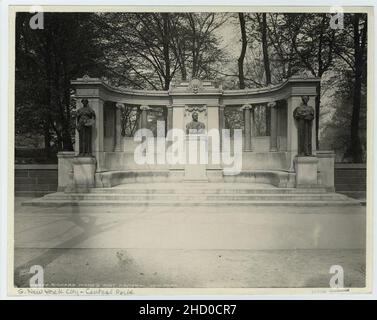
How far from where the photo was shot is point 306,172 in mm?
11250

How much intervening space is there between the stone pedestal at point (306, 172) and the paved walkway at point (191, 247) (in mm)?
2340

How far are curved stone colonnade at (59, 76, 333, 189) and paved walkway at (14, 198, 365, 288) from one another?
3.56 meters

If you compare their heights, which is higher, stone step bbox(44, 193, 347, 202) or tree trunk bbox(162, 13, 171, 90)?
tree trunk bbox(162, 13, 171, 90)

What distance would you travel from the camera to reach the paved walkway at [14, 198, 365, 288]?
5395 millimetres

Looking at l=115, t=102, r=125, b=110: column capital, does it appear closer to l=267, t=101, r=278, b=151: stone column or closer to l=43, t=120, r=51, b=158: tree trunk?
l=43, t=120, r=51, b=158: tree trunk

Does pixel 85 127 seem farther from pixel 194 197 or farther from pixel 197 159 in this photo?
pixel 194 197

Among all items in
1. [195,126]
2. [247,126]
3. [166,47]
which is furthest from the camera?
[166,47]

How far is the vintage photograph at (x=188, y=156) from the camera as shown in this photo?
576 centimetres

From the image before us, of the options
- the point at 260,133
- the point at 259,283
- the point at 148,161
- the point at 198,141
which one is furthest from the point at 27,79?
the point at 260,133

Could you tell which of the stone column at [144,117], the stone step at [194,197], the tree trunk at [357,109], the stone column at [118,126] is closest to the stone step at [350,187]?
the stone step at [194,197]

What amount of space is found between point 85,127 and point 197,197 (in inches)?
166

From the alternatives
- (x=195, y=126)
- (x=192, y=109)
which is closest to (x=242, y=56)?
(x=192, y=109)
